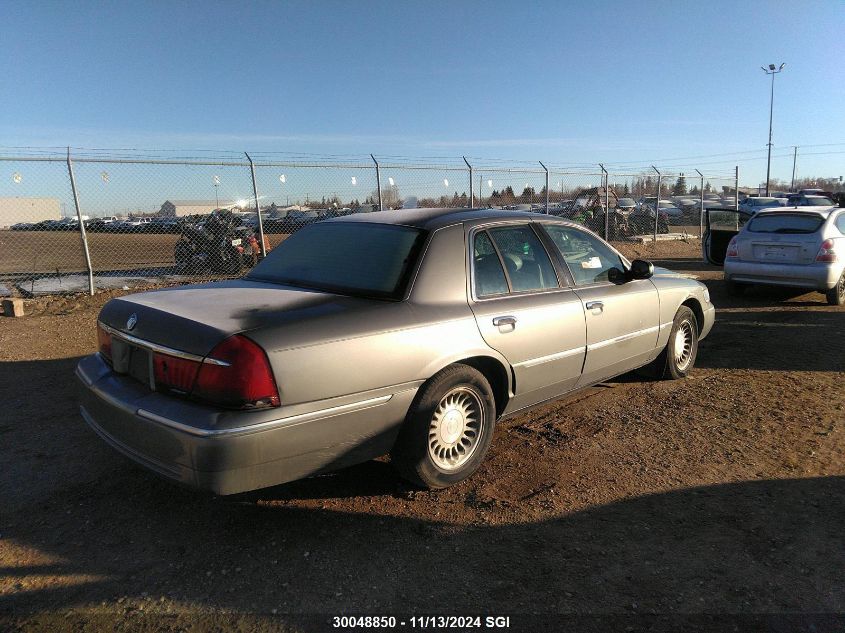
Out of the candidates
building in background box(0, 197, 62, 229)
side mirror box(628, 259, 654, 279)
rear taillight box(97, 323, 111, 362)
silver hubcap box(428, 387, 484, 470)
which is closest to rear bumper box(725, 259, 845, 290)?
side mirror box(628, 259, 654, 279)

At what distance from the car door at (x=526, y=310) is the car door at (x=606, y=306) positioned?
0.15m

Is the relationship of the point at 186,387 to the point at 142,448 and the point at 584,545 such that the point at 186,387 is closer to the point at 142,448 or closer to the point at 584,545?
the point at 142,448

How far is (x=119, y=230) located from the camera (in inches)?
720

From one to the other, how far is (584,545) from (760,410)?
2655 millimetres

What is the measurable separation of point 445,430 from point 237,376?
4.27ft

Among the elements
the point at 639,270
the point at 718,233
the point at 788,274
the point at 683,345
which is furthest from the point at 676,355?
the point at 718,233

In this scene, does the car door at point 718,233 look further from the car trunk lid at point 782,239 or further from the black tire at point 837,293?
the black tire at point 837,293

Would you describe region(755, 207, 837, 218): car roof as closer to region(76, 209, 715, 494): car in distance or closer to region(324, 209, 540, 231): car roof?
region(76, 209, 715, 494): car in distance

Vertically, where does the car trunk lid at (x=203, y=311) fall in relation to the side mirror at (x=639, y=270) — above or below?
above

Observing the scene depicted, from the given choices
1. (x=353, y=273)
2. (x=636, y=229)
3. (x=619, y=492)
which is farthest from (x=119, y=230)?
(x=619, y=492)

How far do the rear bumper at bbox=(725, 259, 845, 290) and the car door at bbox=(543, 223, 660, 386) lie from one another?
531 cm

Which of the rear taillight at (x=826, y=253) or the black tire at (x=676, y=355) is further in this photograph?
the rear taillight at (x=826, y=253)

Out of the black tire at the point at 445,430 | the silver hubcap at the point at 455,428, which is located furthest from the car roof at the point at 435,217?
the silver hubcap at the point at 455,428

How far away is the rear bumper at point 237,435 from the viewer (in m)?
2.65
